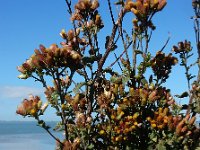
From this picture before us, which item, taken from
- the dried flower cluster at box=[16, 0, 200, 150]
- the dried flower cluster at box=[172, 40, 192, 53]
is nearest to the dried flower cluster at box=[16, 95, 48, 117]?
the dried flower cluster at box=[16, 0, 200, 150]

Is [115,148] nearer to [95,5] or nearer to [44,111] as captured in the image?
[44,111]

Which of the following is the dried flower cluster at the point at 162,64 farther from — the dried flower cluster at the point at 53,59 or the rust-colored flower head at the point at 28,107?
the rust-colored flower head at the point at 28,107

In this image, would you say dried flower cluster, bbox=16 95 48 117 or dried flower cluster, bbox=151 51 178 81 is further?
dried flower cluster, bbox=151 51 178 81

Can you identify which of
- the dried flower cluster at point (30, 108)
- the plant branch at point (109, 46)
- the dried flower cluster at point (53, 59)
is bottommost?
the dried flower cluster at point (30, 108)

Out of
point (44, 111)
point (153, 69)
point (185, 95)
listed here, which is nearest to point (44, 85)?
point (44, 111)

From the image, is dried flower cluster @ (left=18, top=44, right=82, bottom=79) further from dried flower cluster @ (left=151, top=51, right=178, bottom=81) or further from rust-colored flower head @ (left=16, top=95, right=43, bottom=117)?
dried flower cluster @ (left=151, top=51, right=178, bottom=81)

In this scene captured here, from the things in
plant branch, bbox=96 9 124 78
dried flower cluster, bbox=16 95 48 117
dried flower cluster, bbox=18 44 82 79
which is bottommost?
dried flower cluster, bbox=16 95 48 117

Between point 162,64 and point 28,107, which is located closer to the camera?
point 28,107

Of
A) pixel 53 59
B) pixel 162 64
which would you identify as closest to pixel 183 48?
pixel 162 64

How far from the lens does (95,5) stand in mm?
3576

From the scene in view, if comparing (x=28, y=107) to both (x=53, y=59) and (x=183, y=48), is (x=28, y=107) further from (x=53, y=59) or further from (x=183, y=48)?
(x=183, y=48)

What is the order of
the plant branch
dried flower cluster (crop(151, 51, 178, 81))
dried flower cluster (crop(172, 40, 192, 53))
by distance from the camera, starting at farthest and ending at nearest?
dried flower cluster (crop(172, 40, 192, 53)), dried flower cluster (crop(151, 51, 178, 81)), the plant branch

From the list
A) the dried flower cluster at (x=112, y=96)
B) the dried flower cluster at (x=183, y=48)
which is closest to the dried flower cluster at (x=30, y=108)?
the dried flower cluster at (x=112, y=96)

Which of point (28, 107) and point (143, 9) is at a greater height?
point (143, 9)
